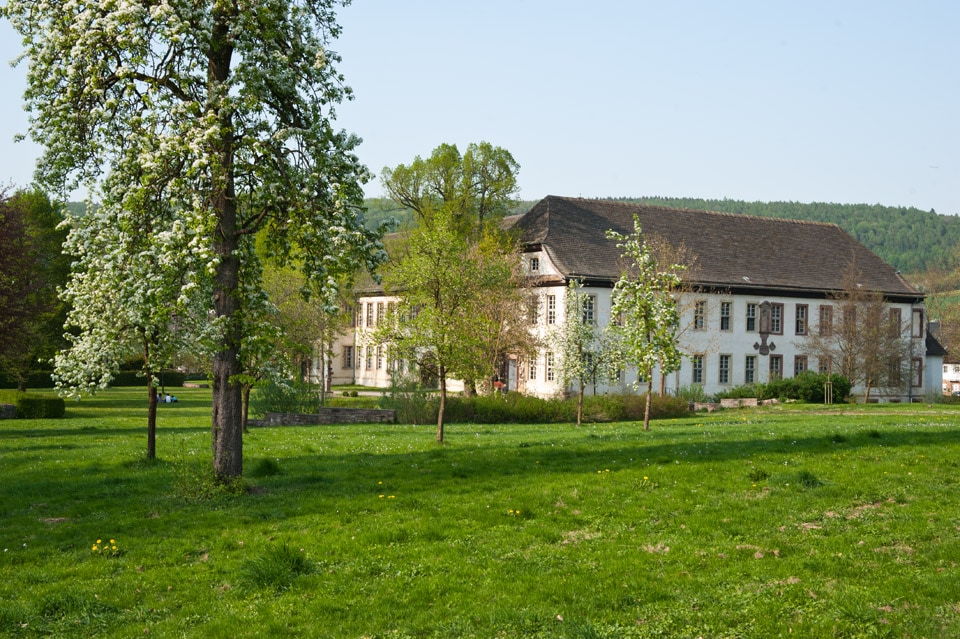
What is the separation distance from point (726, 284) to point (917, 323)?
18.0m

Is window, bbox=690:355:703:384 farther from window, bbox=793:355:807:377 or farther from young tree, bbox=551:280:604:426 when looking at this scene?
young tree, bbox=551:280:604:426

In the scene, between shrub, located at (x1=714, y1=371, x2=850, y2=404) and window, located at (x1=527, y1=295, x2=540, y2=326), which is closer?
window, located at (x1=527, y1=295, x2=540, y2=326)

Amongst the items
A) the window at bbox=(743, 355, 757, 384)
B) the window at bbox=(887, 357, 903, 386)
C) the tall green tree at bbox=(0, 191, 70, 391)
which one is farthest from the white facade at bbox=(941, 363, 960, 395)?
the tall green tree at bbox=(0, 191, 70, 391)

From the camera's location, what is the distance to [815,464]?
53.0 feet

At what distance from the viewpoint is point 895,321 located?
205 feet

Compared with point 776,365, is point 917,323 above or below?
above

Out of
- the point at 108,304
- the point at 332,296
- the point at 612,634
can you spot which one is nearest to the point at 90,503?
the point at 108,304

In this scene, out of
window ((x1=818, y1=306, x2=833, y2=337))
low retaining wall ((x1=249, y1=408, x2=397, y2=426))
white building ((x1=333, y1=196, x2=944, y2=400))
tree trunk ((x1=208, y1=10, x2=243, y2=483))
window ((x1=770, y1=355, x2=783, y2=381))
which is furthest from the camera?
window ((x1=770, y1=355, x2=783, y2=381))

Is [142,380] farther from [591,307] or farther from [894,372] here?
[894,372]

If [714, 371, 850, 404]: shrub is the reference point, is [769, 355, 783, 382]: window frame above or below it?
above

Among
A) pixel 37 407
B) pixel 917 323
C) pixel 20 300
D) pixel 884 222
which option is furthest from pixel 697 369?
pixel 884 222

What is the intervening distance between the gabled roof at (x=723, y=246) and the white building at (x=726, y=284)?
0.08 metres

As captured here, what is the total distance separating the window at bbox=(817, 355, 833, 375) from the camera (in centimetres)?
5733

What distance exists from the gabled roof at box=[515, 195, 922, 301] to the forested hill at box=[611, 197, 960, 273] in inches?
3065
